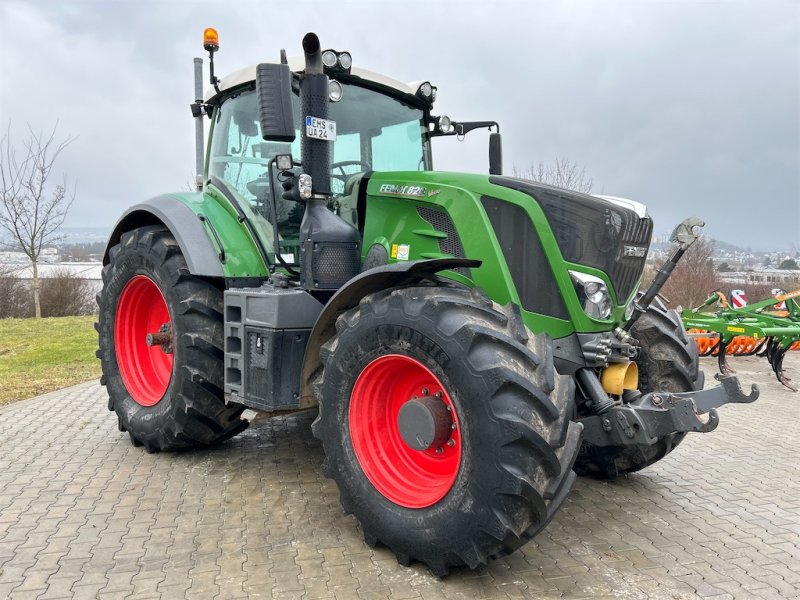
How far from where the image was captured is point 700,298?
15.5 m

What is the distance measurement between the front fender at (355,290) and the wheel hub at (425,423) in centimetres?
62

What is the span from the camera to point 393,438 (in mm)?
3412

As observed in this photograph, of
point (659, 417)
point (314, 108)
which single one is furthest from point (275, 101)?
point (659, 417)

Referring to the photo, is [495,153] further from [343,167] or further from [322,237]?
[322,237]

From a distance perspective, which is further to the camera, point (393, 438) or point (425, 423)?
point (393, 438)

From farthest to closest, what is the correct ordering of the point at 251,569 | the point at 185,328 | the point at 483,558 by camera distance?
the point at 185,328, the point at 251,569, the point at 483,558

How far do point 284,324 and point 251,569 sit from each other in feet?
4.44

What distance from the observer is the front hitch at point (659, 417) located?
2.95 metres

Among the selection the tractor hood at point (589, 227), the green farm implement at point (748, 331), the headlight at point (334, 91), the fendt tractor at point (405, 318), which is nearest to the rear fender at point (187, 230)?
the fendt tractor at point (405, 318)

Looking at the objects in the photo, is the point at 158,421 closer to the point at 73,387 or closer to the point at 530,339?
the point at 530,339

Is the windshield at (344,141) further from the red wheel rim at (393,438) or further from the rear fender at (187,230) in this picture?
the red wheel rim at (393,438)

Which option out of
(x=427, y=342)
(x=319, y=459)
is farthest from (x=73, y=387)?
(x=427, y=342)

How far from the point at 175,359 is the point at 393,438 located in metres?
1.82

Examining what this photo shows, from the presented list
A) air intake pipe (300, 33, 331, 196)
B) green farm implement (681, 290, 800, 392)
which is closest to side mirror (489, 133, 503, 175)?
air intake pipe (300, 33, 331, 196)
